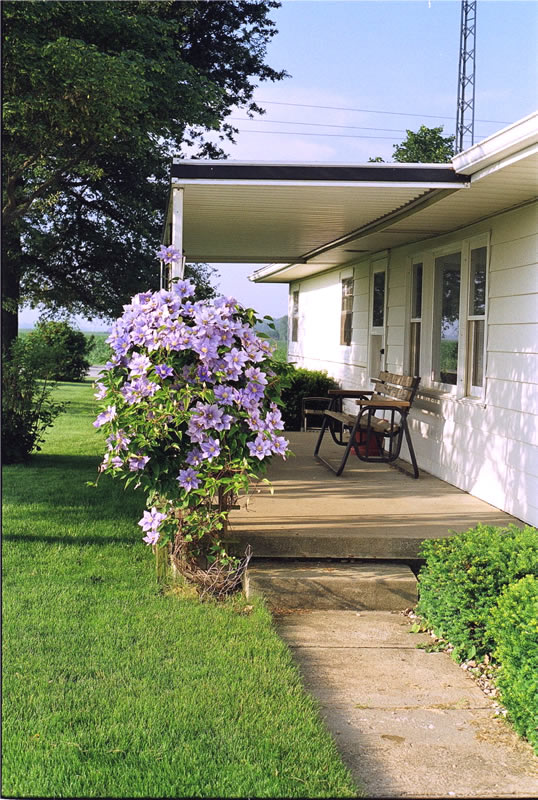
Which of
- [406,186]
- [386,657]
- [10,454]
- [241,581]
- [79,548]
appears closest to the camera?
[386,657]

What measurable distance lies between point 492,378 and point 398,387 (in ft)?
6.42

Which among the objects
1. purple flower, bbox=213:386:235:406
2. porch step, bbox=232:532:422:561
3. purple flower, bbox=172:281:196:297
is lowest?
porch step, bbox=232:532:422:561

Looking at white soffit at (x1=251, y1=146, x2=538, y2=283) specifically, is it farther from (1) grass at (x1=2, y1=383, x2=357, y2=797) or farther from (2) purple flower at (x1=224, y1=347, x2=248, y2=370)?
(1) grass at (x1=2, y1=383, x2=357, y2=797)

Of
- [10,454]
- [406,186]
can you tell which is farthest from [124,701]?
[10,454]

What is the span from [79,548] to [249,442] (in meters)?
1.98

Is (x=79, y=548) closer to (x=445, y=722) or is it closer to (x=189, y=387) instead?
(x=189, y=387)

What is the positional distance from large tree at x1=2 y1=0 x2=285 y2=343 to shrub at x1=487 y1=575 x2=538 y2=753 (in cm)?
701

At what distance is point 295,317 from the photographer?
17812mm

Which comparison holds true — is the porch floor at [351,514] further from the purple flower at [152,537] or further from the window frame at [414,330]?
the window frame at [414,330]

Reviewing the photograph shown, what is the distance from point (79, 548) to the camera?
19.4 ft

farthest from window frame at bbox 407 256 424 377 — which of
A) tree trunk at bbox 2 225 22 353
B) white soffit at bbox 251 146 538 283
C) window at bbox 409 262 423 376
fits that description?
tree trunk at bbox 2 225 22 353

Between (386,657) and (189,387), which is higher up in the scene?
(189,387)

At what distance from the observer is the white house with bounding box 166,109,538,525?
17.9 ft

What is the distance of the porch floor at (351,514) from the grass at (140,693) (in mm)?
617
